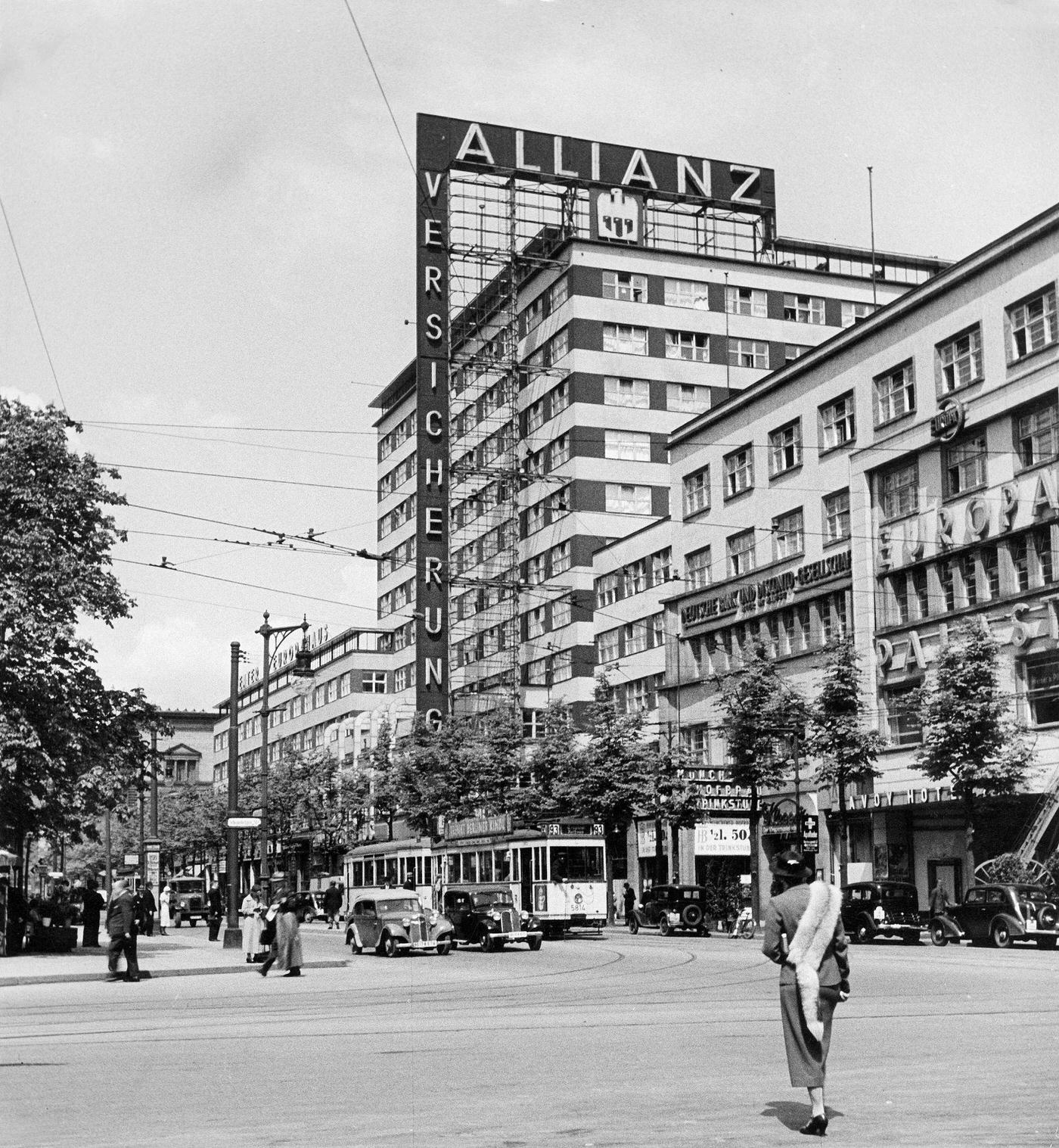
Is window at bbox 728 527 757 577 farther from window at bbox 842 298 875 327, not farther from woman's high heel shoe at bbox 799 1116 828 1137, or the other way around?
woman's high heel shoe at bbox 799 1116 828 1137

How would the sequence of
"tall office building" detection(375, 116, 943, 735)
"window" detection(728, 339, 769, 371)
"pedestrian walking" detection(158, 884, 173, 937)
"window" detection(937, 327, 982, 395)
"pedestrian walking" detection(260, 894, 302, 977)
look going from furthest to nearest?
"window" detection(728, 339, 769, 371) < "tall office building" detection(375, 116, 943, 735) < "pedestrian walking" detection(158, 884, 173, 937) < "window" detection(937, 327, 982, 395) < "pedestrian walking" detection(260, 894, 302, 977)

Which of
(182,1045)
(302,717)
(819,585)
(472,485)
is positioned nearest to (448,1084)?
(182,1045)

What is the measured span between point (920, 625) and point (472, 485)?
48.2 m

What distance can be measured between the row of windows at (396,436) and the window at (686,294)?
95.5 ft

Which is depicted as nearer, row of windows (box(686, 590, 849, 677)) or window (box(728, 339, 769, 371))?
row of windows (box(686, 590, 849, 677))

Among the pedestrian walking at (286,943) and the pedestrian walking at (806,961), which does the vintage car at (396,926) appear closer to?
the pedestrian walking at (286,943)

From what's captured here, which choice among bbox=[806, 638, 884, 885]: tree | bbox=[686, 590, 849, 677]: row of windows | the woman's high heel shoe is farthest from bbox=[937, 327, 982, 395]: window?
the woman's high heel shoe

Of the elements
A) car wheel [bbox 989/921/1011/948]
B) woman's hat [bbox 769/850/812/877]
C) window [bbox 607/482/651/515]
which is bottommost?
car wheel [bbox 989/921/1011/948]

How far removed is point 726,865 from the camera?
72375 millimetres

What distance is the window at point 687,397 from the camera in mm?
89625

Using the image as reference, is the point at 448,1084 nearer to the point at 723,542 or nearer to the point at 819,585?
the point at 819,585

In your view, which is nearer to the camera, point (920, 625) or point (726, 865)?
point (920, 625)

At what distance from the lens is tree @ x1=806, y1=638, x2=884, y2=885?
2152 inches

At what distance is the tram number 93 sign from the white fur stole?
53.2 metres
